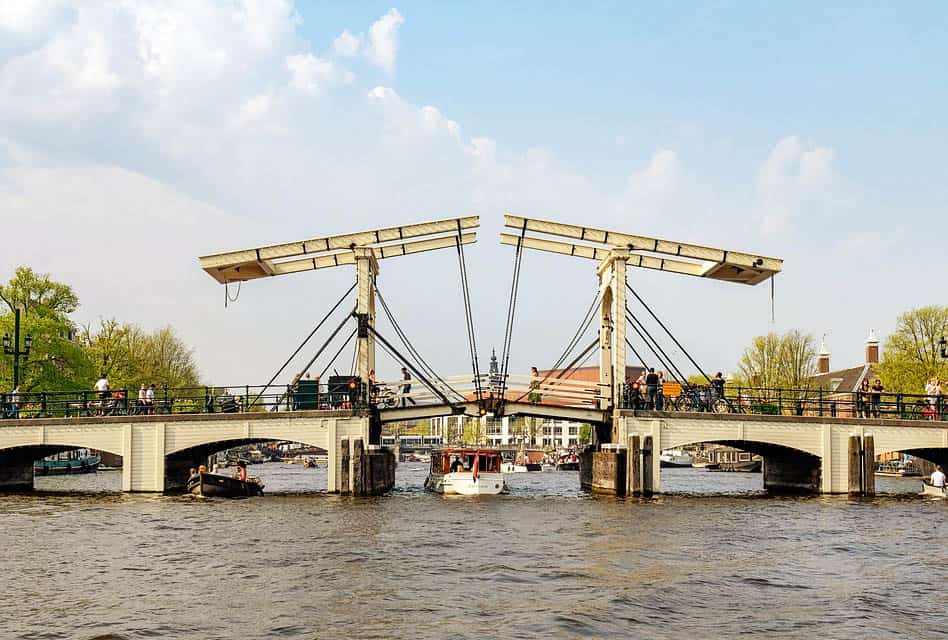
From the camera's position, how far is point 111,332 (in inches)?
2502

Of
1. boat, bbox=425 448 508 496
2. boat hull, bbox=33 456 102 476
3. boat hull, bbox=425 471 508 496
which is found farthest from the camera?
boat hull, bbox=33 456 102 476

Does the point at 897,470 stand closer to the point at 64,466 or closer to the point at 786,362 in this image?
the point at 786,362

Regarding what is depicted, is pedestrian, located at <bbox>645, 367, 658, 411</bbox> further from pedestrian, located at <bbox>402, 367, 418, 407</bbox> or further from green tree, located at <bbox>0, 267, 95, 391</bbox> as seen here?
green tree, located at <bbox>0, 267, 95, 391</bbox>

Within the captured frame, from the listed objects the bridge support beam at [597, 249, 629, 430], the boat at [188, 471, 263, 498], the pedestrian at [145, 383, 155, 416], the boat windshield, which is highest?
the bridge support beam at [597, 249, 629, 430]

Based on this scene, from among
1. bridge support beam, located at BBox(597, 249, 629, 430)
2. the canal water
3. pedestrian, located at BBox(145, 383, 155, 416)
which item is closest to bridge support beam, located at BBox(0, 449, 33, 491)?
pedestrian, located at BBox(145, 383, 155, 416)

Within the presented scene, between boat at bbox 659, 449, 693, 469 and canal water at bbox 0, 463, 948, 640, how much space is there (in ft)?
225

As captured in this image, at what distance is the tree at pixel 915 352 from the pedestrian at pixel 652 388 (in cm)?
3090

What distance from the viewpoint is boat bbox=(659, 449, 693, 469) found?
95938 millimetres

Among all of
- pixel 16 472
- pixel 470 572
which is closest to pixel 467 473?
pixel 16 472

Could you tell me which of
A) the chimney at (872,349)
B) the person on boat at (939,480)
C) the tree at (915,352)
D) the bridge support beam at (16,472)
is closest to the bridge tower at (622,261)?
the person on boat at (939,480)

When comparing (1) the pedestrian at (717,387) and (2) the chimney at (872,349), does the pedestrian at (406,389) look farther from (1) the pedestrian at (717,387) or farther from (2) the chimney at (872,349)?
(2) the chimney at (872,349)

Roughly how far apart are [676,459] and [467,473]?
226ft

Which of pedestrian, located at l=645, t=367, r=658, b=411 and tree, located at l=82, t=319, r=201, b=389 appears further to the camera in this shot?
tree, located at l=82, t=319, r=201, b=389

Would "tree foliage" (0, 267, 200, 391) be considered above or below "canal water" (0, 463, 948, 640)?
above
